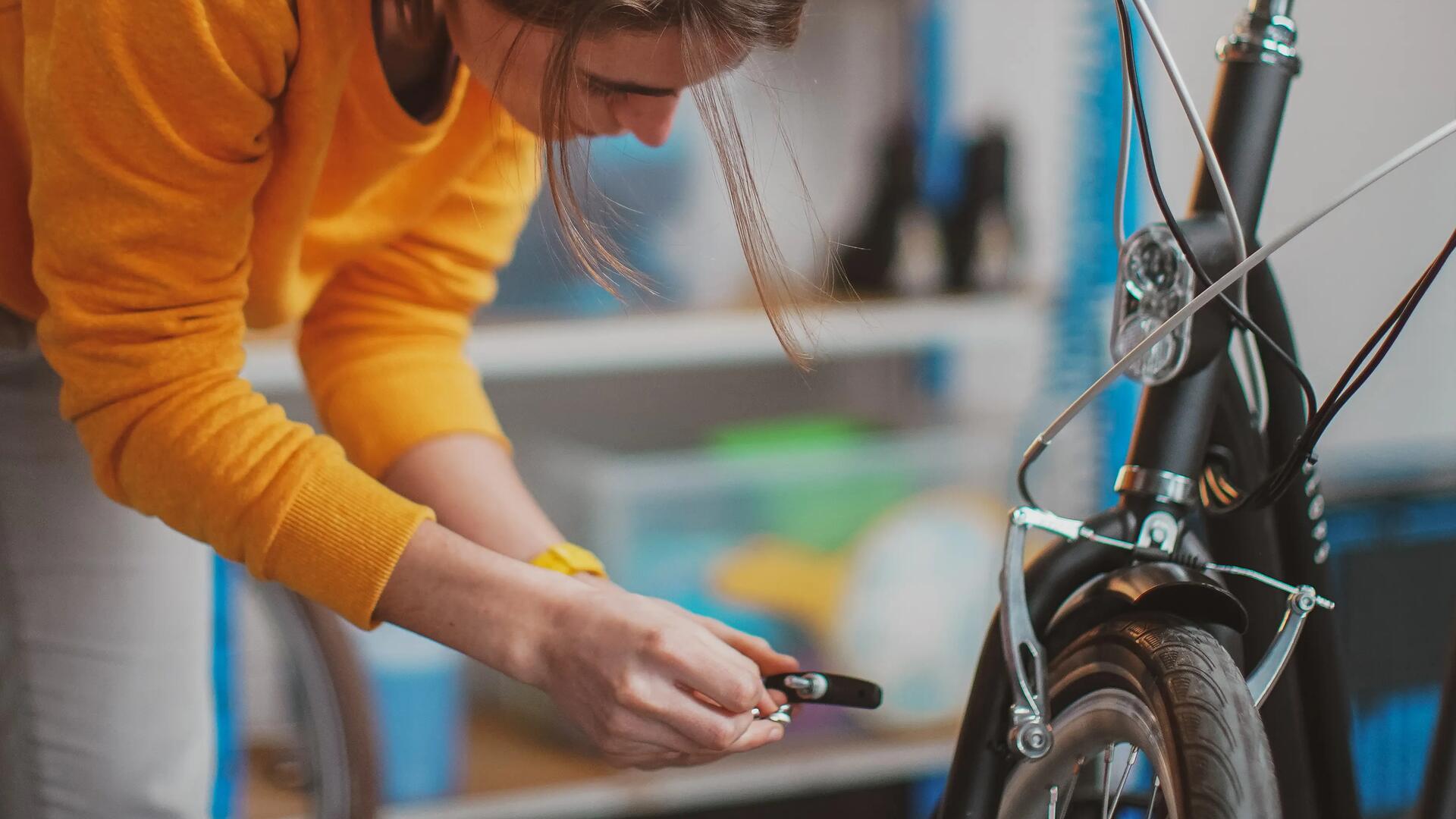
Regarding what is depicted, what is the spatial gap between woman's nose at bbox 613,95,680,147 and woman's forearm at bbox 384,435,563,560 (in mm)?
261

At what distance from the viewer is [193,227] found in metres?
0.59

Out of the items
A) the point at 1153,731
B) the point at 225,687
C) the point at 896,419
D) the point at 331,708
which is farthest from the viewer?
the point at 896,419

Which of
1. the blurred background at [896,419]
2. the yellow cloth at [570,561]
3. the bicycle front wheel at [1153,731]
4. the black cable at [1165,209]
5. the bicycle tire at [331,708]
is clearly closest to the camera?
the bicycle front wheel at [1153,731]

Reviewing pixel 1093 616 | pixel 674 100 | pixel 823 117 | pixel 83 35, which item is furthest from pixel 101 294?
pixel 823 117

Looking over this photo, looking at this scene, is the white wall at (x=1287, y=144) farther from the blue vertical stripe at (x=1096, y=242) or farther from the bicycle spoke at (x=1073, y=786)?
the bicycle spoke at (x=1073, y=786)

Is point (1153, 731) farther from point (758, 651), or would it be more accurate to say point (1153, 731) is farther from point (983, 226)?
point (983, 226)

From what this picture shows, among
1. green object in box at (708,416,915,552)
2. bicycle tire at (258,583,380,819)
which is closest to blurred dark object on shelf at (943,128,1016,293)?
green object in box at (708,416,915,552)

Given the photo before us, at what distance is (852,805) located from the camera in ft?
5.04

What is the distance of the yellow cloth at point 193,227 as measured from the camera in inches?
21.6

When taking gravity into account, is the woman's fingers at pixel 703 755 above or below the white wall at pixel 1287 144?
below

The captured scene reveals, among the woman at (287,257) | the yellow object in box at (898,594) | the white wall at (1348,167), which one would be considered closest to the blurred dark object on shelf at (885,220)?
the white wall at (1348,167)

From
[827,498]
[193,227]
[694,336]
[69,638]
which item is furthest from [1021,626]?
[827,498]

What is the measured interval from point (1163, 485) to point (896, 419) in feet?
3.86

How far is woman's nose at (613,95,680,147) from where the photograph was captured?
0.58 metres
